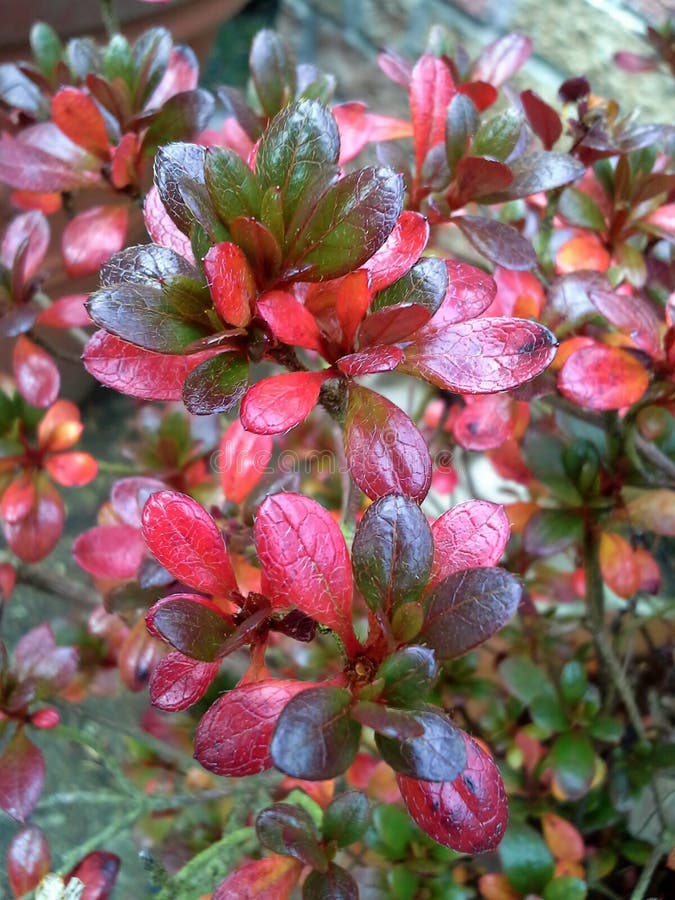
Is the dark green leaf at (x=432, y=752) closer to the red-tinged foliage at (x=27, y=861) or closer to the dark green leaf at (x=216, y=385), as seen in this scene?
the dark green leaf at (x=216, y=385)

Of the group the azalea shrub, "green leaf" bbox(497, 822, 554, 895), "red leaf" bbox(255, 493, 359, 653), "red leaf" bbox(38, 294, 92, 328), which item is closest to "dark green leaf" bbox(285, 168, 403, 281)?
the azalea shrub

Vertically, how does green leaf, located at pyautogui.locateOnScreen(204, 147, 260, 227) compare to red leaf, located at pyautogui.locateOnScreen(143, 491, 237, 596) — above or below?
above

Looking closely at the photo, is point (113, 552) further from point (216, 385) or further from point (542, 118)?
point (542, 118)

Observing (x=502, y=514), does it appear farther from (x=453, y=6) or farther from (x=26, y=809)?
(x=453, y=6)

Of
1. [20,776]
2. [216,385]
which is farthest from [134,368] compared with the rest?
[20,776]

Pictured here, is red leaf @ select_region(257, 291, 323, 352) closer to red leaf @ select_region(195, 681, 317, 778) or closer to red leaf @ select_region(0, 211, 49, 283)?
red leaf @ select_region(195, 681, 317, 778)

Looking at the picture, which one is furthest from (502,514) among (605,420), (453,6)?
(453,6)
